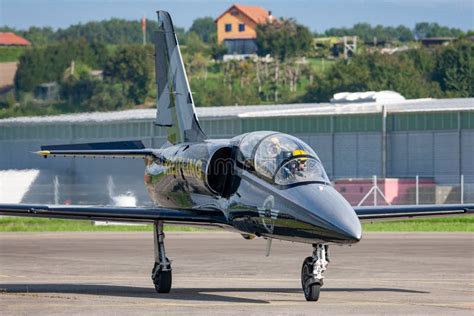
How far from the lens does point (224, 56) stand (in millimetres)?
191375

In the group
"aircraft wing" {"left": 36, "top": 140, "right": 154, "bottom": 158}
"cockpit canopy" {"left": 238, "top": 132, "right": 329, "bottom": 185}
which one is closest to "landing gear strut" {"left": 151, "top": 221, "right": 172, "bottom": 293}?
"cockpit canopy" {"left": 238, "top": 132, "right": 329, "bottom": 185}

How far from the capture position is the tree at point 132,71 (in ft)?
471

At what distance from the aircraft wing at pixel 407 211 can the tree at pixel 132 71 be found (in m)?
119

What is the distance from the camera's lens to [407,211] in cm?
2458

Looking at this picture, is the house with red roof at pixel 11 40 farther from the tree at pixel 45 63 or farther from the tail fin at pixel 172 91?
the tail fin at pixel 172 91

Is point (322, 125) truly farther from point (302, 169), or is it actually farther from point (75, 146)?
point (302, 169)

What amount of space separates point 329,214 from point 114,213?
15.3ft

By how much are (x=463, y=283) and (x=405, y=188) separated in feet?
145

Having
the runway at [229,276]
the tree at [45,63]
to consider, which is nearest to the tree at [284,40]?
the tree at [45,63]

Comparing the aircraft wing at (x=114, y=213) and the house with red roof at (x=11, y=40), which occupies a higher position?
the house with red roof at (x=11, y=40)

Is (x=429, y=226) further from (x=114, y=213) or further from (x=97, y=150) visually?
(x=114, y=213)

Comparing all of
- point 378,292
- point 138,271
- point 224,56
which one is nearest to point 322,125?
point 138,271

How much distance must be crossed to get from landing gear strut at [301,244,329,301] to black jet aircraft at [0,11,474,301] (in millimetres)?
17

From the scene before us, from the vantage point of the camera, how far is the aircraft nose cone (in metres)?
20.9
